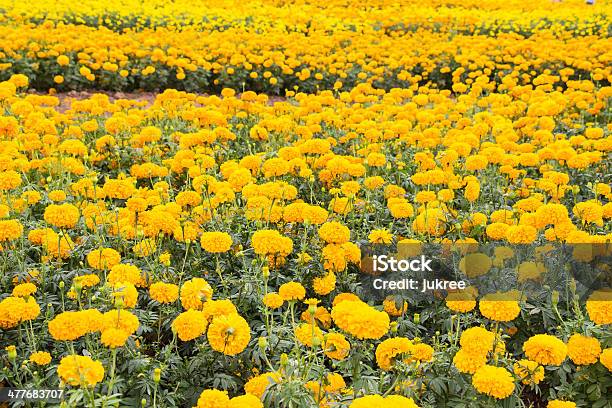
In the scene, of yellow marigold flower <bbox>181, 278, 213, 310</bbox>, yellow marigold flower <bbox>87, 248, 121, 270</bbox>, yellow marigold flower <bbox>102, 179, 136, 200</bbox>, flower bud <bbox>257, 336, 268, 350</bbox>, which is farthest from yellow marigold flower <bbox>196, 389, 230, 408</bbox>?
yellow marigold flower <bbox>102, 179, 136, 200</bbox>

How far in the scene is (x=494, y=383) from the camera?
226 cm

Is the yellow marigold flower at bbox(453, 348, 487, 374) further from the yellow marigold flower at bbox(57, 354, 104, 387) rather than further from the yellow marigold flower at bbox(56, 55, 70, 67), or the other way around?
the yellow marigold flower at bbox(56, 55, 70, 67)

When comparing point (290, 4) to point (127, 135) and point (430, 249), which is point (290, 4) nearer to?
point (127, 135)

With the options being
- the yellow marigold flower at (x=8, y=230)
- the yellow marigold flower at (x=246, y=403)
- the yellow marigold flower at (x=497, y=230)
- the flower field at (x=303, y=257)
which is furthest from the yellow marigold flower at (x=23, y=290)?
the yellow marigold flower at (x=497, y=230)

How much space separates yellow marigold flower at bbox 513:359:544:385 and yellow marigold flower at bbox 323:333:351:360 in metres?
0.66

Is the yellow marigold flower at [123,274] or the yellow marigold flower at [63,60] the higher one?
the yellow marigold flower at [63,60]

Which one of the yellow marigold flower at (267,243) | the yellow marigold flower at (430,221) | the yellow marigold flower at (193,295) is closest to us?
the yellow marigold flower at (193,295)

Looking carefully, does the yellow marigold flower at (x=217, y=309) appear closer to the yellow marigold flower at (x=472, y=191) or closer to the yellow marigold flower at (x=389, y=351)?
the yellow marigold flower at (x=389, y=351)

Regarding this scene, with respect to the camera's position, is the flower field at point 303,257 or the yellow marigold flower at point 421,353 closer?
the flower field at point 303,257

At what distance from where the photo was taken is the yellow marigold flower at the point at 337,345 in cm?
242

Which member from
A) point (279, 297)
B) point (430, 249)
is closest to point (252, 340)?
point (279, 297)

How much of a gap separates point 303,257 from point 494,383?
137 cm

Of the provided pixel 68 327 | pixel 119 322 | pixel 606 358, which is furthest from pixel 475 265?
pixel 68 327

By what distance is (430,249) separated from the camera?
357cm
